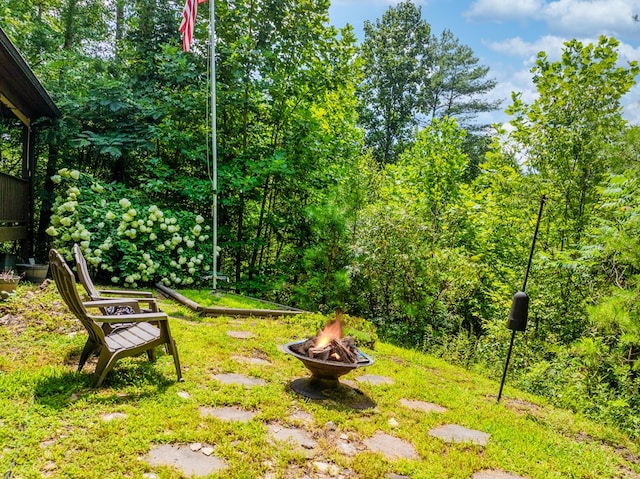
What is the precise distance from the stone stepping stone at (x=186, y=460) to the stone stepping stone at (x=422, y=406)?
1.78 meters

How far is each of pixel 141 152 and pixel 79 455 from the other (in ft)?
25.2

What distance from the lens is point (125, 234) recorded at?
709 cm

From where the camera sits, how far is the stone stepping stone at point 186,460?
83.1 inches

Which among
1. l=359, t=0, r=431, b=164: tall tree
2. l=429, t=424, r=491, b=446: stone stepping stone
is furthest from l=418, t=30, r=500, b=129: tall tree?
l=429, t=424, r=491, b=446: stone stepping stone

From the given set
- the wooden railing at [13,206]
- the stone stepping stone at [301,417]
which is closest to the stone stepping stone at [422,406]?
the stone stepping stone at [301,417]

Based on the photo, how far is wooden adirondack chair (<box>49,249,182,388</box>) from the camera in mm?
2832

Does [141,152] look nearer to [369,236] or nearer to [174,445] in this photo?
[369,236]

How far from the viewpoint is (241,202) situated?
841 centimetres

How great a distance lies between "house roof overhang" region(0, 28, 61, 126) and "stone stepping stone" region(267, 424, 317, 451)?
546 cm

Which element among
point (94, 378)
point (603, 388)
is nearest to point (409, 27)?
point (603, 388)

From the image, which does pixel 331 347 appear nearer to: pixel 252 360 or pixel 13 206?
pixel 252 360

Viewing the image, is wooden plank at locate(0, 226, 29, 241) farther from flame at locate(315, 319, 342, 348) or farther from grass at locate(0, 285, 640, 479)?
flame at locate(315, 319, 342, 348)

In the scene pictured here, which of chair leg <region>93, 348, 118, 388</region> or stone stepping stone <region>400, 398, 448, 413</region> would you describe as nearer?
chair leg <region>93, 348, 118, 388</region>

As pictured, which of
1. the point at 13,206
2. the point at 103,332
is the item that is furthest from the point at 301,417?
the point at 13,206
